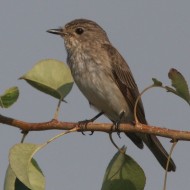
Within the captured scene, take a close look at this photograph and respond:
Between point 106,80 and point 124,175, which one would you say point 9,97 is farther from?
point 106,80

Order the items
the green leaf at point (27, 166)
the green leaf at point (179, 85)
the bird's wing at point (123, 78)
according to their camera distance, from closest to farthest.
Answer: the green leaf at point (27, 166), the green leaf at point (179, 85), the bird's wing at point (123, 78)

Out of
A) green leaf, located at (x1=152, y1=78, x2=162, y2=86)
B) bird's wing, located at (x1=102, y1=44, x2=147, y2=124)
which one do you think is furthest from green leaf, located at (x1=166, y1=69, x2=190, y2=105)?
bird's wing, located at (x1=102, y1=44, x2=147, y2=124)

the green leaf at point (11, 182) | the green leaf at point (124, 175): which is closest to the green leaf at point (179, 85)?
the green leaf at point (124, 175)

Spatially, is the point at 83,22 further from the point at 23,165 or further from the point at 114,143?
the point at 23,165

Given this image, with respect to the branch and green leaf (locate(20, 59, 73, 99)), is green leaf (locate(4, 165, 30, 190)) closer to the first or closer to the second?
the branch

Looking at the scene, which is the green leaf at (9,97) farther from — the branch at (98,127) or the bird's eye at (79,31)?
the bird's eye at (79,31)

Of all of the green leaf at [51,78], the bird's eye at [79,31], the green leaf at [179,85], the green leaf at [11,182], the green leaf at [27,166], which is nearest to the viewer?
the green leaf at [27,166]

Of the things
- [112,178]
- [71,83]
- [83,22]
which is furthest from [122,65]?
[112,178]

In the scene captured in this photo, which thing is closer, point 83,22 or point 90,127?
point 90,127
